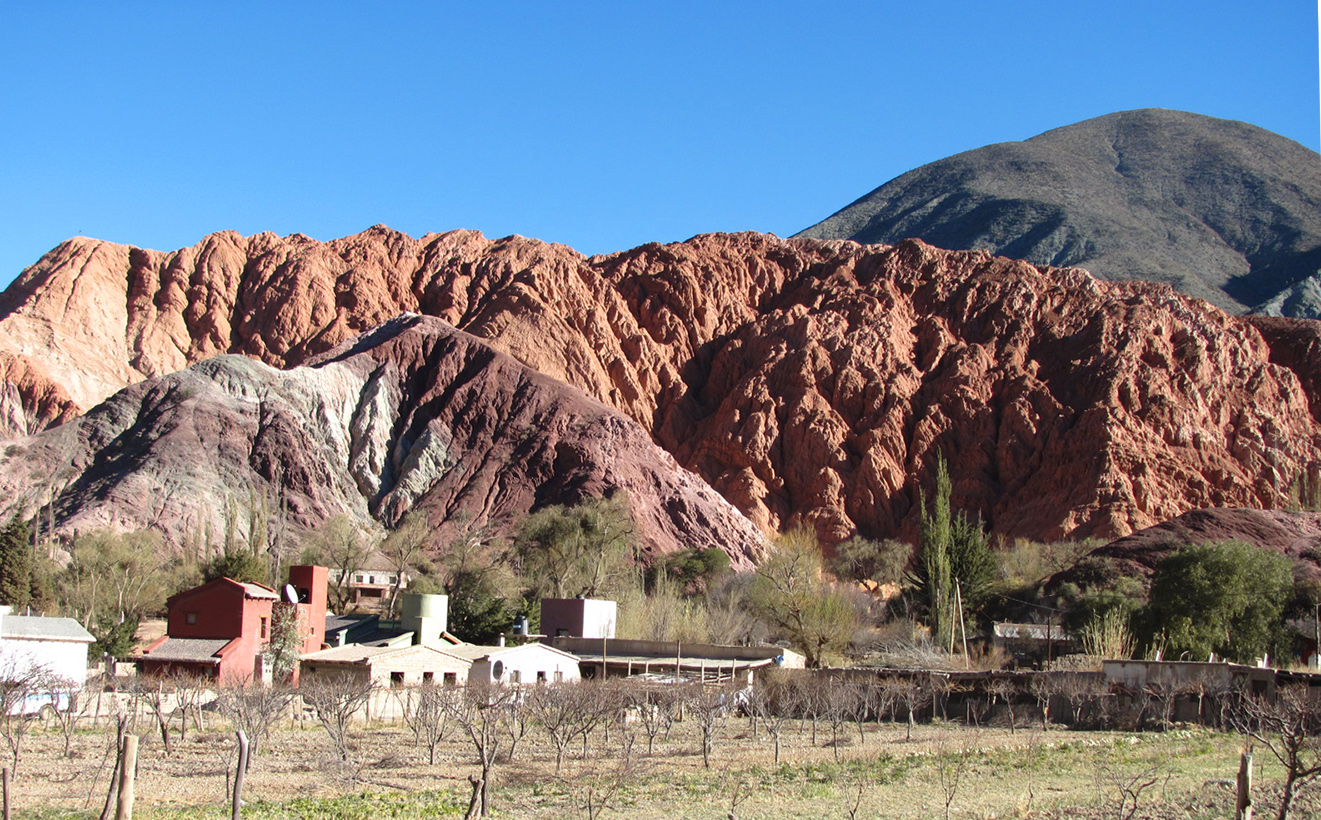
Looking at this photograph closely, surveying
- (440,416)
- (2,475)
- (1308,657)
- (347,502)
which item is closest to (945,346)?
(440,416)

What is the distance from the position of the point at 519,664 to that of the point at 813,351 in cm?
6251

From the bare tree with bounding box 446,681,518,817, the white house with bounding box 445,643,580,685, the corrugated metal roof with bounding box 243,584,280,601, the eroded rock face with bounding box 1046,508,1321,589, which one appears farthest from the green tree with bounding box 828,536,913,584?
the bare tree with bounding box 446,681,518,817

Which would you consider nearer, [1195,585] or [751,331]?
[1195,585]

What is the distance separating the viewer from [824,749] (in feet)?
110

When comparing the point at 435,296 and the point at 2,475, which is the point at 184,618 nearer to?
the point at 2,475

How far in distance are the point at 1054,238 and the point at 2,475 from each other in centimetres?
11293

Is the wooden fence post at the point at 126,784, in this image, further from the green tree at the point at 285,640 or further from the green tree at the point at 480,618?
the green tree at the point at 480,618

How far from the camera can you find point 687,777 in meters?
27.2

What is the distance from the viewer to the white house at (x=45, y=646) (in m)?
35.9

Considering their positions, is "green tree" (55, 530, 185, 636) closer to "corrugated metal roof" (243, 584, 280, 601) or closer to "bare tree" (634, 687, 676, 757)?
"corrugated metal roof" (243, 584, 280, 601)

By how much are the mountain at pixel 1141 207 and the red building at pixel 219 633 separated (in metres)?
100

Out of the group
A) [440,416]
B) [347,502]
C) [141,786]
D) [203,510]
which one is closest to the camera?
[141,786]

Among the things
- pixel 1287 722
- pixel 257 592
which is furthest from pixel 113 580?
pixel 1287 722

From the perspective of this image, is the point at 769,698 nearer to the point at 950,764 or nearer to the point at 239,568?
the point at 950,764
